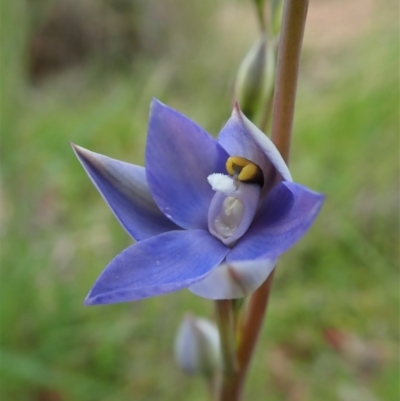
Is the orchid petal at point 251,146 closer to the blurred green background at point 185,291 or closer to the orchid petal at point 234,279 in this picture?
the orchid petal at point 234,279

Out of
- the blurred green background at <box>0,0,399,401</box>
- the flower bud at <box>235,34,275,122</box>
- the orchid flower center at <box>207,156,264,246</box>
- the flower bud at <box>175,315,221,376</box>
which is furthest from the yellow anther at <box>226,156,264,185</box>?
the blurred green background at <box>0,0,399,401</box>

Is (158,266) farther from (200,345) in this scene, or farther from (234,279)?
(200,345)

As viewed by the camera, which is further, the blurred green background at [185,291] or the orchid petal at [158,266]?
the blurred green background at [185,291]

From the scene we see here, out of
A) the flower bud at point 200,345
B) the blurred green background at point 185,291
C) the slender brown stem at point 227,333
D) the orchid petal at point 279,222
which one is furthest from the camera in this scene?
the blurred green background at point 185,291

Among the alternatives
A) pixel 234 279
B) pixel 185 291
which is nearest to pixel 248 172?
pixel 234 279

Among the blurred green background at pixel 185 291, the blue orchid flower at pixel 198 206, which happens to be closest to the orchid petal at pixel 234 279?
the blue orchid flower at pixel 198 206

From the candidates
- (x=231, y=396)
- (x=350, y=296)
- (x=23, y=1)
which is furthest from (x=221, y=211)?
(x=350, y=296)
